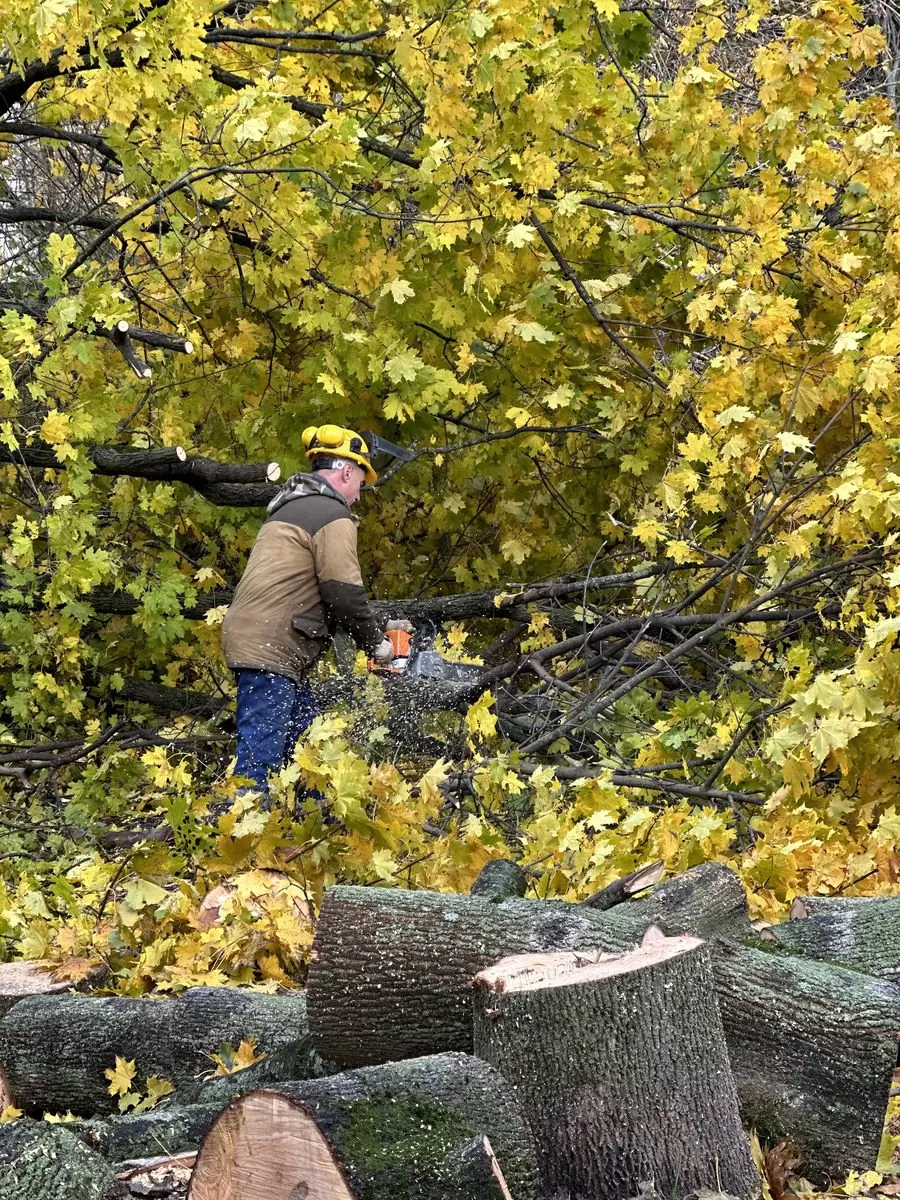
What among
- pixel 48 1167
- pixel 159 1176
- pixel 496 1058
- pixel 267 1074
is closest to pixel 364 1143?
pixel 496 1058

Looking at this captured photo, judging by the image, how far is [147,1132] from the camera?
9.30 ft

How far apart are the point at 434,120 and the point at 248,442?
2725mm

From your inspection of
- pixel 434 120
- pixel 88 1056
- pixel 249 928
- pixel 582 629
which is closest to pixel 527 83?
pixel 434 120

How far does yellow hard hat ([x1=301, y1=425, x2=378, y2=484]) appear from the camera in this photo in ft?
21.2

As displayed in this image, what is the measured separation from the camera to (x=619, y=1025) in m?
2.71

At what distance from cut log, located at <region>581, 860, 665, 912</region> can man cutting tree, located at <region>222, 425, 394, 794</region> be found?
2894 millimetres

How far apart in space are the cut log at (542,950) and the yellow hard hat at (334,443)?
142 inches

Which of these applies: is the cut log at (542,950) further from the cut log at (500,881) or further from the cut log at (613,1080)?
the cut log at (500,881)

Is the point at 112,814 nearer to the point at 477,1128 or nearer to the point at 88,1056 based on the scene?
the point at 88,1056

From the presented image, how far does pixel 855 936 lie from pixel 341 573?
10.8 feet

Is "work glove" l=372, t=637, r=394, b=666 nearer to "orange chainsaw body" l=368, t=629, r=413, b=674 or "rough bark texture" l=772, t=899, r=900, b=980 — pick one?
"orange chainsaw body" l=368, t=629, r=413, b=674

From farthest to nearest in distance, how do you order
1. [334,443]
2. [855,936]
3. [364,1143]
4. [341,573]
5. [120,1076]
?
[334,443] < [341,573] < [855,936] < [120,1076] < [364,1143]

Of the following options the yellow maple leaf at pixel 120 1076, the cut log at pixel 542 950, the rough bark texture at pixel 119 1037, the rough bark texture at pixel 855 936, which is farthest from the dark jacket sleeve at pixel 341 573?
the cut log at pixel 542 950

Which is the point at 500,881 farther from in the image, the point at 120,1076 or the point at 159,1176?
the point at 159,1176
